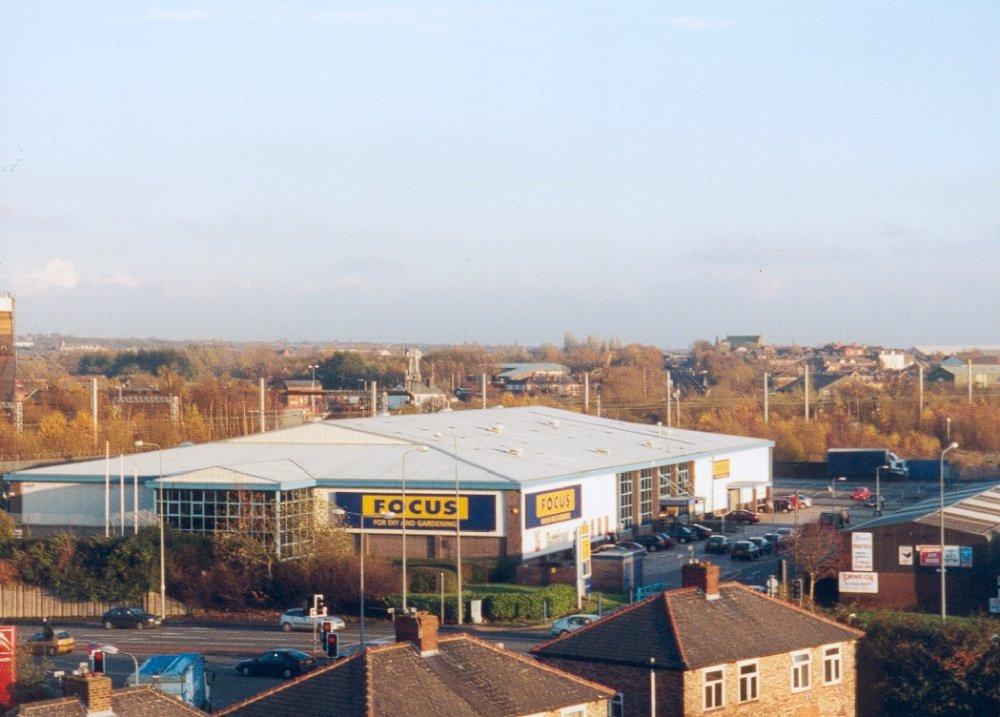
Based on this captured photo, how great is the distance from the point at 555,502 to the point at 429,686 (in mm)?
26247

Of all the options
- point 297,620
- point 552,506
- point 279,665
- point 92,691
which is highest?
point 92,691

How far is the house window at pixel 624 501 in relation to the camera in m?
49.2

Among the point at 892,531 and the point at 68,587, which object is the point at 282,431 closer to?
the point at 68,587

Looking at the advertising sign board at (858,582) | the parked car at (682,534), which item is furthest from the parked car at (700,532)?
the advertising sign board at (858,582)

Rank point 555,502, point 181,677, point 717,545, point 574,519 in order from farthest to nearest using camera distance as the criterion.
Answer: point 717,545 < point 574,519 < point 555,502 < point 181,677

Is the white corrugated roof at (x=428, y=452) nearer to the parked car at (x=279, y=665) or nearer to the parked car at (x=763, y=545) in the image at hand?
the parked car at (x=763, y=545)

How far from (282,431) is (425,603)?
16.5m

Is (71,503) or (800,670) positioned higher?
(71,503)

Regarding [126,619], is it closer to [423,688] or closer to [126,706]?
[126,706]

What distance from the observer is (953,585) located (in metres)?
33.8

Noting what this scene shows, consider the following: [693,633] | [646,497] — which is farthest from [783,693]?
[646,497]

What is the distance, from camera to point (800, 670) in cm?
2250

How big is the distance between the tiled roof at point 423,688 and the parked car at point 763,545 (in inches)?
1067

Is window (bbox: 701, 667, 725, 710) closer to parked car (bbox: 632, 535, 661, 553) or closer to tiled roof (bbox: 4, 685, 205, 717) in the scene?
tiled roof (bbox: 4, 685, 205, 717)
